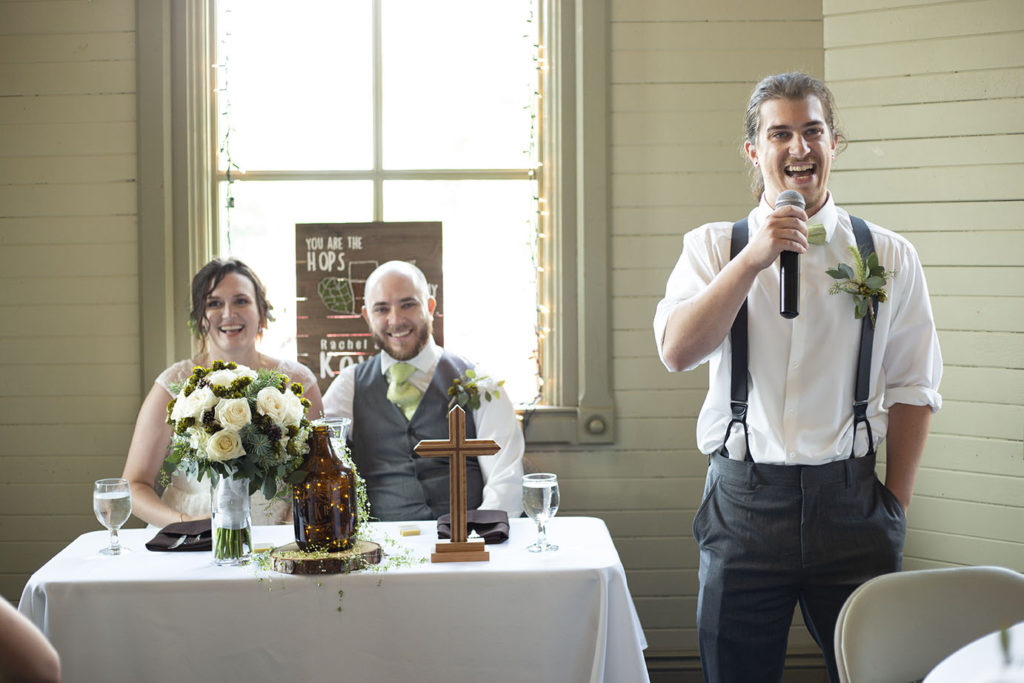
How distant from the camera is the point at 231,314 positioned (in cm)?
322

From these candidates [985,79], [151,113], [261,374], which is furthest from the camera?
[151,113]

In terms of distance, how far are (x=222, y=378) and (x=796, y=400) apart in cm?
128

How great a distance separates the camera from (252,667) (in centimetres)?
206

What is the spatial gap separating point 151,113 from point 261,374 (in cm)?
173

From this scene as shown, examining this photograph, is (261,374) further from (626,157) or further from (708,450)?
(626,157)

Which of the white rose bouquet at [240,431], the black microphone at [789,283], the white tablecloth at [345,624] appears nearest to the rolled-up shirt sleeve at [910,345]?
the black microphone at [789,283]

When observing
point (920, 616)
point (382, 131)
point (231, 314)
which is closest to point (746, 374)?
point (920, 616)

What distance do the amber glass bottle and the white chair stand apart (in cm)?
105

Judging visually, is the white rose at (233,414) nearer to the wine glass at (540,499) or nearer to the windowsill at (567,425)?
the wine glass at (540,499)

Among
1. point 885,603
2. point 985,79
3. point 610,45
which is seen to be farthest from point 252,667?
point 985,79

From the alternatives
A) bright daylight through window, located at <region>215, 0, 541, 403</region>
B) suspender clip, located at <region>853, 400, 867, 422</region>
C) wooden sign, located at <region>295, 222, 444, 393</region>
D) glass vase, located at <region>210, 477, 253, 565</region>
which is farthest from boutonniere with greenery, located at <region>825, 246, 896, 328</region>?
wooden sign, located at <region>295, 222, 444, 393</region>

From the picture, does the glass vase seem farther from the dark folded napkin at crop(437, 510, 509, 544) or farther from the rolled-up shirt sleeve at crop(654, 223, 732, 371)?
the rolled-up shirt sleeve at crop(654, 223, 732, 371)

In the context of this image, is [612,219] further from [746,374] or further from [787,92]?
[746,374]

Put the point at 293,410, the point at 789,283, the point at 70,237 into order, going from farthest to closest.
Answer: the point at 70,237, the point at 293,410, the point at 789,283
